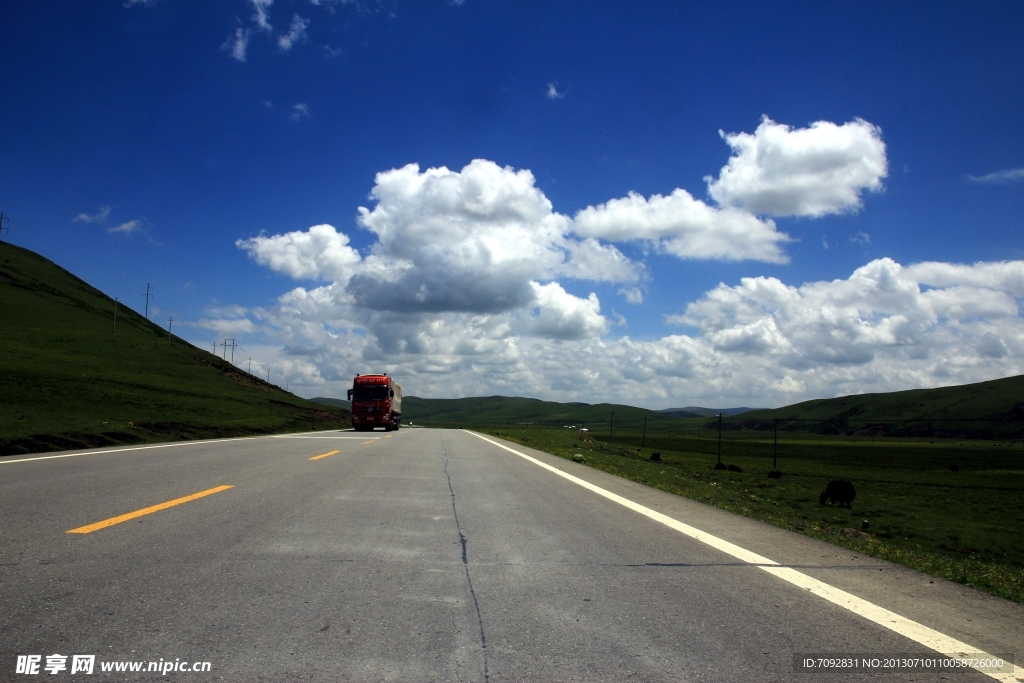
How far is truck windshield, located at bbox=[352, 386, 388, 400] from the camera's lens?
45719mm

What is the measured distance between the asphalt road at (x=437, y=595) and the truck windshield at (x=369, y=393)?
37196mm

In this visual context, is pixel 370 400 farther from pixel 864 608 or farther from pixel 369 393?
pixel 864 608

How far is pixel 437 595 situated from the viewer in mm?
4621

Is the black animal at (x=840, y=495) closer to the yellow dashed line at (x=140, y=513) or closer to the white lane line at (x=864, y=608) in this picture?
the white lane line at (x=864, y=608)

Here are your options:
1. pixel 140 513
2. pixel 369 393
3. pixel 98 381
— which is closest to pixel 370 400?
pixel 369 393

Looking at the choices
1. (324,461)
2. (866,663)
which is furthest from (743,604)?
(324,461)

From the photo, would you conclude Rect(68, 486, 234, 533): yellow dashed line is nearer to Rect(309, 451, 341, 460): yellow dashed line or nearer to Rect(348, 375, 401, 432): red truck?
Rect(309, 451, 341, 460): yellow dashed line

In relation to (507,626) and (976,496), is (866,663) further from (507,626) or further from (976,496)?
(976,496)

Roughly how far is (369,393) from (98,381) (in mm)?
25153

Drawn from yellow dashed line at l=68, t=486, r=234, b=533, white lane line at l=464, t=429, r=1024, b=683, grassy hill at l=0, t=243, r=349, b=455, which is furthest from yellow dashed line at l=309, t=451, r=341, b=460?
white lane line at l=464, t=429, r=1024, b=683

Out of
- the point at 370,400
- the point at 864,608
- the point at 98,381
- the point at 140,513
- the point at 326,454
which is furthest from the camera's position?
the point at 98,381

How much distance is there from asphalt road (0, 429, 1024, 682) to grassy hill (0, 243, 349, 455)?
16.4 meters

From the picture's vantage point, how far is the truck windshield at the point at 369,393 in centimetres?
4572

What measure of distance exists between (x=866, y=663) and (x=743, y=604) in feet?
3.27
